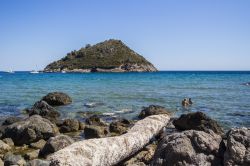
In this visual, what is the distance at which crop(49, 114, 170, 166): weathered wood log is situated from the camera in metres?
8.69

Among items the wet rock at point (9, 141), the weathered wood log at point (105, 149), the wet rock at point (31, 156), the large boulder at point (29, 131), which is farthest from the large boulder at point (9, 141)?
the weathered wood log at point (105, 149)

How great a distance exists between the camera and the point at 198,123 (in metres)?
17.2

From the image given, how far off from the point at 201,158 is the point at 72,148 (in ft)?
10.7

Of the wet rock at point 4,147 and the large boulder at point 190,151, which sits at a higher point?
the large boulder at point 190,151

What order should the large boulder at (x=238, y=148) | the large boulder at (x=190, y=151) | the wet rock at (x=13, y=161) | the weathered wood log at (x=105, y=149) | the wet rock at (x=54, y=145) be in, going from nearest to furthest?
1. the large boulder at (x=238, y=148)
2. the large boulder at (x=190, y=151)
3. the weathered wood log at (x=105, y=149)
4. the wet rock at (x=13, y=161)
5. the wet rock at (x=54, y=145)

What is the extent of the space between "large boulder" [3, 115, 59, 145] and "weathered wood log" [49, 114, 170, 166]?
5033mm

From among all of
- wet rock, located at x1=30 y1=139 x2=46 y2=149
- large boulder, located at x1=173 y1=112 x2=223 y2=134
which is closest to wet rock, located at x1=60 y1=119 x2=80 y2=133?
wet rock, located at x1=30 y1=139 x2=46 y2=149

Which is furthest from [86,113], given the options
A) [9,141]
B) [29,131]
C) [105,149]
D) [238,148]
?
[238,148]

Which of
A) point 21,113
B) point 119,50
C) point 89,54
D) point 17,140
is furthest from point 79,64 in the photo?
point 17,140

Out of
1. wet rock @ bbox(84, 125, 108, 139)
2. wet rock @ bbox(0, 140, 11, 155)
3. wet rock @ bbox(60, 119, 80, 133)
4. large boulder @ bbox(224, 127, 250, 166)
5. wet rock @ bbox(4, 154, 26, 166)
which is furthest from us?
wet rock @ bbox(60, 119, 80, 133)

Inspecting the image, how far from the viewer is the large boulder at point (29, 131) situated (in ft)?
52.3

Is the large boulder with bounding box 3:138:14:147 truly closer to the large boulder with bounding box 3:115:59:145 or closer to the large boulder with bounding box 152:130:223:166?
the large boulder with bounding box 3:115:59:145

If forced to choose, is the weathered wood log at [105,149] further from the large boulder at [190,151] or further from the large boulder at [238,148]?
the large boulder at [238,148]

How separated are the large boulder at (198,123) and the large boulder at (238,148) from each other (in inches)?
339
